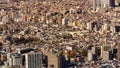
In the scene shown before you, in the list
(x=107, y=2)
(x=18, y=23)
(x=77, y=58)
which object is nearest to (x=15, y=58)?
(x=77, y=58)

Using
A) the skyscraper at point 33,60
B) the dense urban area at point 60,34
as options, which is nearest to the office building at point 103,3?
the dense urban area at point 60,34

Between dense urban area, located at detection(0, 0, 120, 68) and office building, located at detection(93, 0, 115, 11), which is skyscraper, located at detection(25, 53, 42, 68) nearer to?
dense urban area, located at detection(0, 0, 120, 68)

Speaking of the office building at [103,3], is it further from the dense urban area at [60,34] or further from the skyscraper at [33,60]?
the skyscraper at [33,60]

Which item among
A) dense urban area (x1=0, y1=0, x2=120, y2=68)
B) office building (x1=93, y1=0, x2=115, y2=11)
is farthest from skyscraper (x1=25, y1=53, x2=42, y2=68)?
office building (x1=93, y1=0, x2=115, y2=11)

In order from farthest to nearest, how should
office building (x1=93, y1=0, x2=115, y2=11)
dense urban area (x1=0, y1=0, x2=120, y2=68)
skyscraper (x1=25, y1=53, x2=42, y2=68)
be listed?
office building (x1=93, y1=0, x2=115, y2=11), dense urban area (x1=0, y1=0, x2=120, y2=68), skyscraper (x1=25, y1=53, x2=42, y2=68)

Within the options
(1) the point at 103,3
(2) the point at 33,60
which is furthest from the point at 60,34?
(1) the point at 103,3

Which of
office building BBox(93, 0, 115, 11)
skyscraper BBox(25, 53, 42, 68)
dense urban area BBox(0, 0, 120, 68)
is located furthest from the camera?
office building BBox(93, 0, 115, 11)

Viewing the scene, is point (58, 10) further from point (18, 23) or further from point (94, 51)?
point (94, 51)

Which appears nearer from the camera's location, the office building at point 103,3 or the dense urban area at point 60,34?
the dense urban area at point 60,34
